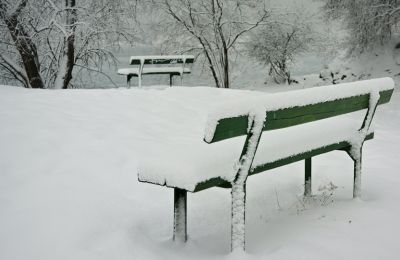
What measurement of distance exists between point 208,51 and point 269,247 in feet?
51.6

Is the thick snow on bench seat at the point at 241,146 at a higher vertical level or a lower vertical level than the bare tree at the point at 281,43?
lower

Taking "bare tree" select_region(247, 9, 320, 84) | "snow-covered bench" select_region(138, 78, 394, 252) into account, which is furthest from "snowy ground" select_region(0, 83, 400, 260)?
"bare tree" select_region(247, 9, 320, 84)

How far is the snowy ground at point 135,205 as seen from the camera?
3.32m

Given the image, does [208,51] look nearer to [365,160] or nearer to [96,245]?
[365,160]

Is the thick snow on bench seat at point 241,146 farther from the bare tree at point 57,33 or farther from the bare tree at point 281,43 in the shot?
the bare tree at point 281,43

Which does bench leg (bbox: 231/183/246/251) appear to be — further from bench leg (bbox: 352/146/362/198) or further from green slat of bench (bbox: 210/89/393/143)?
bench leg (bbox: 352/146/362/198)

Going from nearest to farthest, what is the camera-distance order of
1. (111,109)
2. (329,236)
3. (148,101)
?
(329,236) → (111,109) → (148,101)

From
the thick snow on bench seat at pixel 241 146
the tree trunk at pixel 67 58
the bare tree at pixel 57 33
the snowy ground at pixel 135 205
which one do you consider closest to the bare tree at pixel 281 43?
the bare tree at pixel 57 33

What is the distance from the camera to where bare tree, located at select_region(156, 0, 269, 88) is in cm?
1714

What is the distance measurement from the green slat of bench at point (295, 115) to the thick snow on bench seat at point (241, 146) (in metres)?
0.04

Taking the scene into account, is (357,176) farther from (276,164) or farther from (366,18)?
(366,18)

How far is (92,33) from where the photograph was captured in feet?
41.5

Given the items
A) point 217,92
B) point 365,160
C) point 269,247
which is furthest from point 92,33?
point 269,247

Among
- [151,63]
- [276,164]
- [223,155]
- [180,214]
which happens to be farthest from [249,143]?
[151,63]
